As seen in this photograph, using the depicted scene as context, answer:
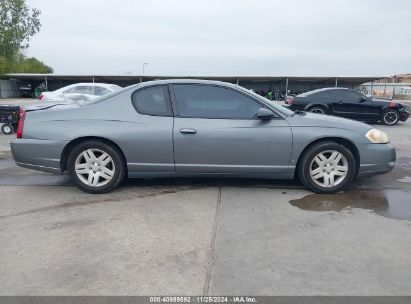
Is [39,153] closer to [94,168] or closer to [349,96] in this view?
[94,168]

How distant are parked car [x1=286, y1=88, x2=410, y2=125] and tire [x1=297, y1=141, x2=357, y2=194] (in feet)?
27.0

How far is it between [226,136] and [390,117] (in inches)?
444

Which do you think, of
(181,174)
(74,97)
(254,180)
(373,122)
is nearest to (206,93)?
(181,174)

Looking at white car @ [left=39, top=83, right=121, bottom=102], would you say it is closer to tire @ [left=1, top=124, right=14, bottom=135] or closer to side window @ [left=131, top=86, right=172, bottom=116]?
tire @ [left=1, top=124, right=14, bottom=135]

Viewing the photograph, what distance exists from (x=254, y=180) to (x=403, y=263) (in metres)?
2.53

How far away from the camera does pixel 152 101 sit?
463 centimetres

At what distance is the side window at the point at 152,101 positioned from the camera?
4570 millimetres

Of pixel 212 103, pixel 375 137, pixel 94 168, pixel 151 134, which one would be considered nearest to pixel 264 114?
pixel 212 103

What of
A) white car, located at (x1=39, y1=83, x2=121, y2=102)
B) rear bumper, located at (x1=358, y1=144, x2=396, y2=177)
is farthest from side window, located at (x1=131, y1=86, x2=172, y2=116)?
white car, located at (x1=39, y1=83, x2=121, y2=102)

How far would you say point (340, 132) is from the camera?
4.59 meters

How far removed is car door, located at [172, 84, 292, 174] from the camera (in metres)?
4.46

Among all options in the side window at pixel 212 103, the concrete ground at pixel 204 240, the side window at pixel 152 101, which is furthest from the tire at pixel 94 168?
the side window at pixel 212 103

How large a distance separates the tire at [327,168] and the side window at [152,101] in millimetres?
1883

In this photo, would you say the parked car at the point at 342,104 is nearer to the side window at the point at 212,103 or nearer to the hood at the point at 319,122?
the hood at the point at 319,122
